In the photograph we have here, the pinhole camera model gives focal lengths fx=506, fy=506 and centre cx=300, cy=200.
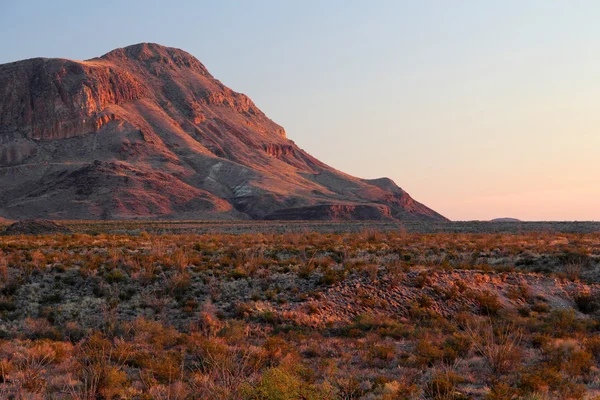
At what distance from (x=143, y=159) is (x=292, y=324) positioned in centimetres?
10312

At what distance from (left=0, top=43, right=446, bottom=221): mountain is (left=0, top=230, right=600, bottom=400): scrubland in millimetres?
72869

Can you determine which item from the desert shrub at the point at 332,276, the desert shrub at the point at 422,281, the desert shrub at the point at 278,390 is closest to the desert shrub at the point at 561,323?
the desert shrub at the point at 422,281

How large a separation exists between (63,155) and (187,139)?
95.2 feet

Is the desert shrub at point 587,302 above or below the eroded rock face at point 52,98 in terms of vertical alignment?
below

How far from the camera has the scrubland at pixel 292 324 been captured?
8391mm

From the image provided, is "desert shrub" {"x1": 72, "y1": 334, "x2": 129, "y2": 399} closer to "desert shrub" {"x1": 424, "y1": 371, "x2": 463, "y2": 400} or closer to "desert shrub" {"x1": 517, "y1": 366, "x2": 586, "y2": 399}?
"desert shrub" {"x1": 424, "y1": 371, "x2": 463, "y2": 400}

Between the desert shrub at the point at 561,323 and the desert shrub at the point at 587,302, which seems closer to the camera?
the desert shrub at the point at 561,323

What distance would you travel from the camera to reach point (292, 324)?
13562mm

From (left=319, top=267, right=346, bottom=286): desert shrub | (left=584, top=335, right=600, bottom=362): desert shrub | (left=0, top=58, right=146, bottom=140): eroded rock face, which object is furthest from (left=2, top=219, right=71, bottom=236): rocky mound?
(left=0, top=58, right=146, bottom=140): eroded rock face

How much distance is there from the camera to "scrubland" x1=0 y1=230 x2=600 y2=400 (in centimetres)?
839

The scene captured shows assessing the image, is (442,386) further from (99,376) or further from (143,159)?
(143,159)

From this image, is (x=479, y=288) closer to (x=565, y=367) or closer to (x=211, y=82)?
(x=565, y=367)

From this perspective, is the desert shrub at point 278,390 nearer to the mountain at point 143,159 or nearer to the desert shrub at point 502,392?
the desert shrub at point 502,392

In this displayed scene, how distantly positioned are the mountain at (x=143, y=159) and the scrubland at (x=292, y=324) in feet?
239
